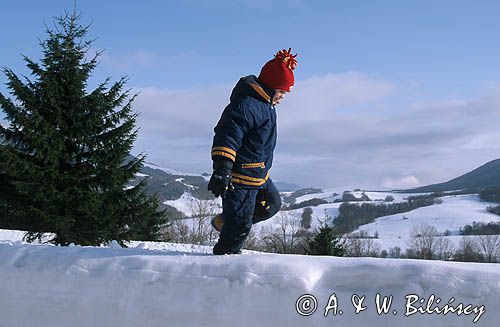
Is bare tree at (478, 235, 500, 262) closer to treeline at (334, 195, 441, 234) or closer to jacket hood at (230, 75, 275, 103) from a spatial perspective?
treeline at (334, 195, 441, 234)

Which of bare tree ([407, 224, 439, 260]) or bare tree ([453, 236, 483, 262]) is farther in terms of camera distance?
bare tree ([407, 224, 439, 260])

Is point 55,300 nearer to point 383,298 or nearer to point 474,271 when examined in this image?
point 383,298

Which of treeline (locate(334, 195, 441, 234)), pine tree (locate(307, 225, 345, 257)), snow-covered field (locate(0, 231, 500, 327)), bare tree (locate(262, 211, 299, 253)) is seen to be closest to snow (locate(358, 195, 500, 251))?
treeline (locate(334, 195, 441, 234))

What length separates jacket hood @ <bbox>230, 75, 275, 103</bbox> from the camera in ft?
12.8

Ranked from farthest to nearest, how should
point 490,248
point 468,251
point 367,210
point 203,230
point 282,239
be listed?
point 367,210, point 490,248, point 468,251, point 282,239, point 203,230

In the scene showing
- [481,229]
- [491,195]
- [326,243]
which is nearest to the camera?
[326,243]

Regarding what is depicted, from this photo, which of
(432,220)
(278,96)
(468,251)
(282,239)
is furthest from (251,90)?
(432,220)

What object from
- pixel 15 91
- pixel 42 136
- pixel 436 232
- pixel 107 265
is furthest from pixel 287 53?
pixel 436 232

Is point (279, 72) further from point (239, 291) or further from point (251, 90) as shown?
point (239, 291)

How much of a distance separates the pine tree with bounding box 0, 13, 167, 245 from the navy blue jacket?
9.55 metres

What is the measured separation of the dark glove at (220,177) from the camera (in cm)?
352

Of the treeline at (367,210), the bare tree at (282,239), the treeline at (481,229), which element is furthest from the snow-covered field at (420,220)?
the bare tree at (282,239)

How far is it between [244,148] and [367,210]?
145129 millimetres

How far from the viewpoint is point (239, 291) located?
9.53 feet
